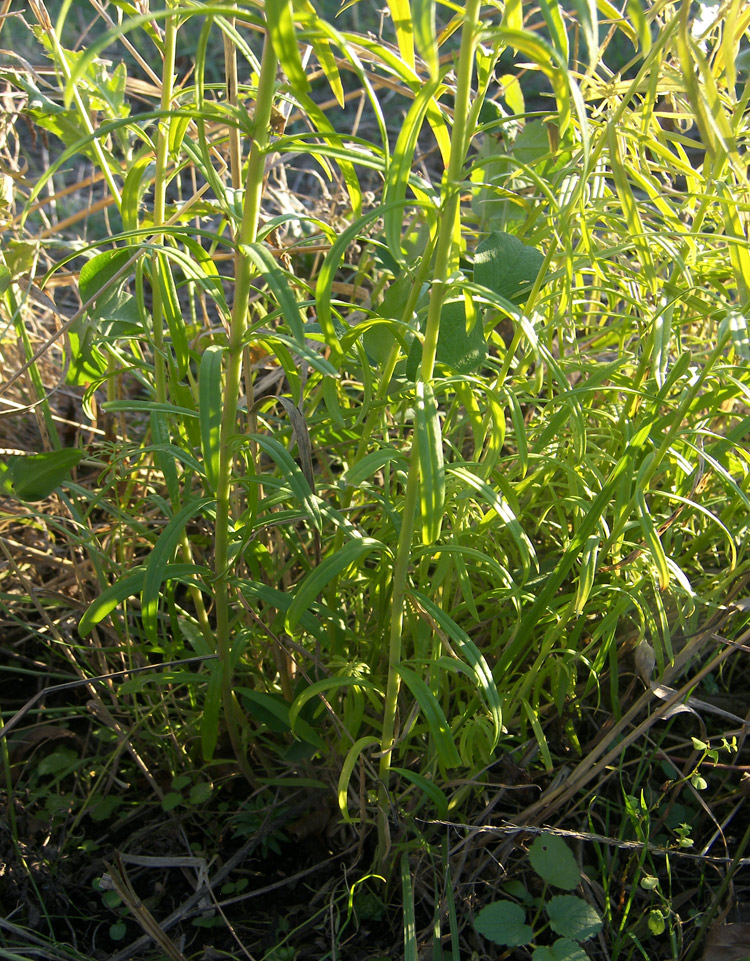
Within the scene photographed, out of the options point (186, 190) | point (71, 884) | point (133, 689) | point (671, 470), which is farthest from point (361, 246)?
point (71, 884)

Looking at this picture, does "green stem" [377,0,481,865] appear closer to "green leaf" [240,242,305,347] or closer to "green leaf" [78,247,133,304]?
"green leaf" [240,242,305,347]

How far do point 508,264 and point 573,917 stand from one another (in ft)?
2.61

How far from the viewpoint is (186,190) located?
2490mm

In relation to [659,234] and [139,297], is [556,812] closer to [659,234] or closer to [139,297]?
[659,234]

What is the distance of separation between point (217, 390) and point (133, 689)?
1.64ft

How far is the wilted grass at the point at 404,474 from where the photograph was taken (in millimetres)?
763

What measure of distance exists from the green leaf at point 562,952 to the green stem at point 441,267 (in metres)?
0.28

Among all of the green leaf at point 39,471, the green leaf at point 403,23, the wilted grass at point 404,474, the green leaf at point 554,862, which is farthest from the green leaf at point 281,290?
the green leaf at point 554,862

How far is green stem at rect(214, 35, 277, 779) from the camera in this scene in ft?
2.40

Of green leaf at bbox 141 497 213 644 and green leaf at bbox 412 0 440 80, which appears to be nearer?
green leaf at bbox 412 0 440 80

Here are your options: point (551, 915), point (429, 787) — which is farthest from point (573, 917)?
point (429, 787)

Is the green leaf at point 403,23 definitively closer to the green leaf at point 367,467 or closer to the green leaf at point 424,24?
the green leaf at point 424,24

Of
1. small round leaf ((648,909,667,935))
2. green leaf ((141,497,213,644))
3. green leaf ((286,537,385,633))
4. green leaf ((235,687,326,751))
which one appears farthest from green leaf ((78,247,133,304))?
small round leaf ((648,909,667,935))

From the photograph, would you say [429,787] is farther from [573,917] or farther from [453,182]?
[453,182]
